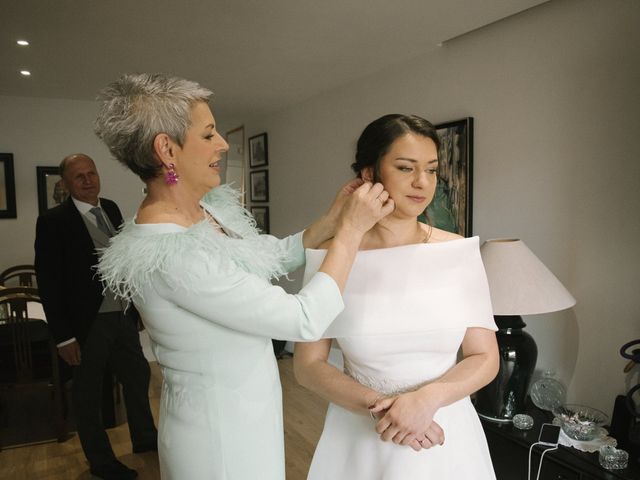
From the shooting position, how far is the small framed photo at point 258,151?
5.49 metres

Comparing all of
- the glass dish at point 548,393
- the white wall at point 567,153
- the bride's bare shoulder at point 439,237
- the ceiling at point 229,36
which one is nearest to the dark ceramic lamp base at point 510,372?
the glass dish at point 548,393

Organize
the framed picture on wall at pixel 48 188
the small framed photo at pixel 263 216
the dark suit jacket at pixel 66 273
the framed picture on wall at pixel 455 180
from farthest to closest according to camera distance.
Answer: the small framed photo at pixel 263 216 → the framed picture on wall at pixel 48 188 → the framed picture on wall at pixel 455 180 → the dark suit jacket at pixel 66 273

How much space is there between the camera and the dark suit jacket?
A: 262 centimetres

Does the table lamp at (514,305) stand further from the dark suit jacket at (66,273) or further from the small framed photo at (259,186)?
the small framed photo at (259,186)

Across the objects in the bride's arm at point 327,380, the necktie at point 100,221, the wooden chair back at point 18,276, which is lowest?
the wooden chair back at point 18,276

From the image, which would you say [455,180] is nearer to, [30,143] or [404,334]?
[404,334]

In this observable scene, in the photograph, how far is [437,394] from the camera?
1.14 meters

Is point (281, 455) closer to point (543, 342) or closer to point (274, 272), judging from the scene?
point (274, 272)

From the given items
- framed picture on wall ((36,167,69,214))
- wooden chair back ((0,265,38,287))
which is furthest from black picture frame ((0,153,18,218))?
wooden chair back ((0,265,38,287))

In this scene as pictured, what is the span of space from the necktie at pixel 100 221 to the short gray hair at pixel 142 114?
1920mm

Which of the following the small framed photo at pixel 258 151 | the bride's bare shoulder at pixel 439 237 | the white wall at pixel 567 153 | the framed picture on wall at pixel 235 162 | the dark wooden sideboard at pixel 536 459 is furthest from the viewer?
the framed picture on wall at pixel 235 162

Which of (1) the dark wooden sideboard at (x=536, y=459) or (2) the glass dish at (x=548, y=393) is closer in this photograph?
(1) the dark wooden sideboard at (x=536, y=459)

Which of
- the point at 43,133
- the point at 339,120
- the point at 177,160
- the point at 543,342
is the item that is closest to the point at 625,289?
the point at 543,342

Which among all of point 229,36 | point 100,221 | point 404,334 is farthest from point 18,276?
point 404,334
